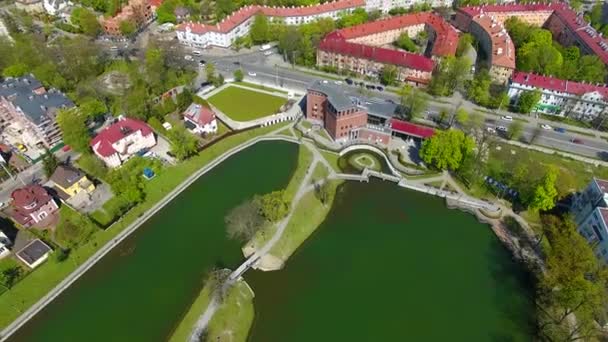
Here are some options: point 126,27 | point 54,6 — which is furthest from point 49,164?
point 54,6

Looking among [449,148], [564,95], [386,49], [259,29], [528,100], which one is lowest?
[449,148]

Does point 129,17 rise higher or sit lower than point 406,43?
higher

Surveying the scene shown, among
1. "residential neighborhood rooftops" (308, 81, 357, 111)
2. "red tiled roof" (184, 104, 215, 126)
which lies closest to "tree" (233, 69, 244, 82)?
"red tiled roof" (184, 104, 215, 126)

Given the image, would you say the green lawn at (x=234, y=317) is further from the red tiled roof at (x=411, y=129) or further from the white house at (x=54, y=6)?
the white house at (x=54, y=6)

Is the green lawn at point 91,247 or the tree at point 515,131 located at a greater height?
the tree at point 515,131

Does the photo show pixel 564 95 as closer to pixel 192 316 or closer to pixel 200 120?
pixel 200 120

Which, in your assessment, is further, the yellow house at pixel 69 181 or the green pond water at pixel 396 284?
the yellow house at pixel 69 181

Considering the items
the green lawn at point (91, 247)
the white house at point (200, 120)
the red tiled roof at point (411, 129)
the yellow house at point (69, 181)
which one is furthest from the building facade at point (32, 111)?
the red tiled roof at point (411, 129)
